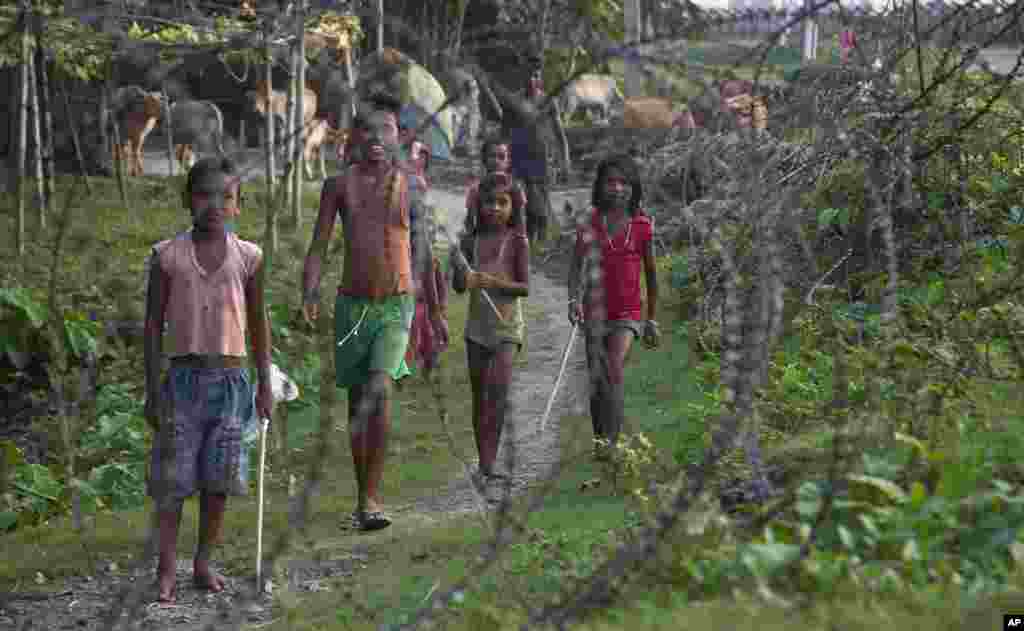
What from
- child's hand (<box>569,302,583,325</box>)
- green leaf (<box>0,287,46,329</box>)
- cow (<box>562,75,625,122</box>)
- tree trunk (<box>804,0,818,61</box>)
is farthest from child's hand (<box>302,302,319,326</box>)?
cow (<box>562,75,625,122</box>)

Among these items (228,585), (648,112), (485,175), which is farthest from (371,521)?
(648,112)

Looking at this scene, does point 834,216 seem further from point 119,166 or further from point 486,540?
point 119,166

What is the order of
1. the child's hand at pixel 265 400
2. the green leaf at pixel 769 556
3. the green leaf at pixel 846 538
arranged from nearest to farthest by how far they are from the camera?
the green leaf at pixel 769 556 < the green leaf at pixel 846 538 < the child's hand at pixel 265 400

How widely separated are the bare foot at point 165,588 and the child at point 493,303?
2.18 metres

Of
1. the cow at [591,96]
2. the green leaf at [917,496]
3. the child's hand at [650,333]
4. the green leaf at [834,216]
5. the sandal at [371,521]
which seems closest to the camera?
the green leaf at [917,496]

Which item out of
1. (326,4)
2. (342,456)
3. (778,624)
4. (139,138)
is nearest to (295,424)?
(342,456)

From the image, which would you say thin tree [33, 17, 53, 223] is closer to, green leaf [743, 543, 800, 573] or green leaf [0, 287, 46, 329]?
green leaf [0, 287, 46, 329]

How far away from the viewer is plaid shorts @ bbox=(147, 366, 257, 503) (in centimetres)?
643

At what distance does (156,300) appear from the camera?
6.48 m

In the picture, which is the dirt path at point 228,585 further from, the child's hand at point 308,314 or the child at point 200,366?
the child's hand at point 308,314

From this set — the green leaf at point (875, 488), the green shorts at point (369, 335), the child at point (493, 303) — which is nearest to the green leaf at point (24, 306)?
the child at point (493, 303)

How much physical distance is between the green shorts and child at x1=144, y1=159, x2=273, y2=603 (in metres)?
0.94

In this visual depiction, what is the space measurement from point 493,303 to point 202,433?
2221mm

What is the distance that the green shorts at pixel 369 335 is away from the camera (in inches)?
292
